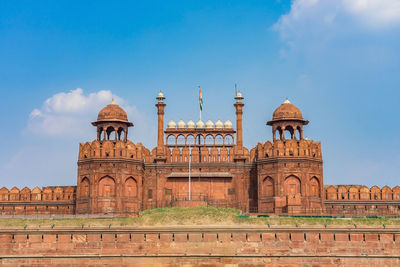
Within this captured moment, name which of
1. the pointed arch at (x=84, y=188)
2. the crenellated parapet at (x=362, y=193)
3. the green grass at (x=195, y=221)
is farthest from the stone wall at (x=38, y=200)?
the crenellated parapet at (x=362, y=193)

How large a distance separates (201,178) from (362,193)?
15388 mm

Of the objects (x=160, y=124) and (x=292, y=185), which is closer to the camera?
(x=292, y=185)

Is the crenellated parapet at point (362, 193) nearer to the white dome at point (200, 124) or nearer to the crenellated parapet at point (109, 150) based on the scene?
the white dome at point (200, 124)

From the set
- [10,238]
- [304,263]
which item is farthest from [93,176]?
[304,263]

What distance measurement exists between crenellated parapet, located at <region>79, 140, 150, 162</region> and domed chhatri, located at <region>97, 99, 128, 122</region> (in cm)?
251

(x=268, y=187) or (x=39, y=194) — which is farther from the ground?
(x=268, y=187)

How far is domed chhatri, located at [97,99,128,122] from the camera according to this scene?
57.4 meters

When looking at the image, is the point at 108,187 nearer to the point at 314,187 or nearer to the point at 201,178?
the point at 201,178

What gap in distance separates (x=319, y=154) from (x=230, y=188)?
352 inches

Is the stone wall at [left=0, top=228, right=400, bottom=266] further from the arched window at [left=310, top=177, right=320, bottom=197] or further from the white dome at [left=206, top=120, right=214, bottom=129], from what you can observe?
the white dome at [left=206, top=120, right=214, bottom=129]

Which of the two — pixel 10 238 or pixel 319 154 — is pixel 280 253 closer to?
pixel 319 154

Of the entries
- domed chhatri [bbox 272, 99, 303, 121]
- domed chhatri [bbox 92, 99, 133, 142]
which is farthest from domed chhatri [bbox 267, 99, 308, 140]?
domed chhatri [bbox 92, 99, 133, 142]

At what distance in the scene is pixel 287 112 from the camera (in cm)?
5772

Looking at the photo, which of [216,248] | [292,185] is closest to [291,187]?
[292,185]
